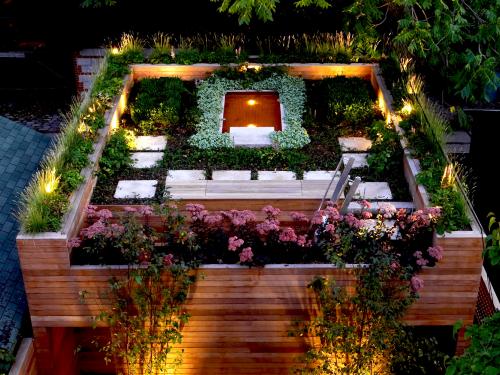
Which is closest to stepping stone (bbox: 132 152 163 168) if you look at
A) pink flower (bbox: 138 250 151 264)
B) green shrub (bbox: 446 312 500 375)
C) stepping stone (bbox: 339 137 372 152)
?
pink flower (bbox: 138 250 151 264)

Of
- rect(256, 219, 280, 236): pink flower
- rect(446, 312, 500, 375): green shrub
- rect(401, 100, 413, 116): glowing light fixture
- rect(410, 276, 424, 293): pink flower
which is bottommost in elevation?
rect(446, 312, 500, 375): green shrub

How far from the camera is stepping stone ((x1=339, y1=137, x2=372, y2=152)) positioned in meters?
8.92

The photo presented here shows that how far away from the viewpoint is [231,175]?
833 centimetres

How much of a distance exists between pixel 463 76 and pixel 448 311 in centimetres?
261

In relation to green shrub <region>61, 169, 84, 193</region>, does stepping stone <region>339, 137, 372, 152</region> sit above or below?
above

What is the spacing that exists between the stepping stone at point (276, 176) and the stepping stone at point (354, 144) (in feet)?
3.08

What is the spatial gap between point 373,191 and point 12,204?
389 cm

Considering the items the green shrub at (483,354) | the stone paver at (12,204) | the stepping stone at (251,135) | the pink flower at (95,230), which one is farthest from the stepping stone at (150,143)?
the green shrub at (483,354)

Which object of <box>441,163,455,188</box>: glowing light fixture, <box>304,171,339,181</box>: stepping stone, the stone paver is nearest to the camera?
the stone paver

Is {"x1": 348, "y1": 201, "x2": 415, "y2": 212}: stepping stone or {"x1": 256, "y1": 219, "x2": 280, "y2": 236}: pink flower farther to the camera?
{"x1": 348, "y1": 201, "x2": 415, "y2": 212}: stepping stone

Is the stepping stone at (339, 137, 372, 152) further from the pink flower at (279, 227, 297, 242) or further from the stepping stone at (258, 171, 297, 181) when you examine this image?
the pink flower at (279, 227, 297, 242)

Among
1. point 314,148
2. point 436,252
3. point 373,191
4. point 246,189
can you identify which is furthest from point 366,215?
point 314,148

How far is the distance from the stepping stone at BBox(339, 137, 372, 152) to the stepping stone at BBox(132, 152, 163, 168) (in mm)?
2216

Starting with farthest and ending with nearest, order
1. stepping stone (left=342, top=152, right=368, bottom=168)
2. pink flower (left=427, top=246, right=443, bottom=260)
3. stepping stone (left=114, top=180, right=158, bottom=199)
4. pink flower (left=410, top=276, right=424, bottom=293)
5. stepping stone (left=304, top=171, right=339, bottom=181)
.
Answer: stepping stone (left=342, top=152, right=368, bottom=168) → stepping stone (left=304, top=171, right=339, bottom=181) → stepping stone (left=114, top=180, right=158, bottom=199) → pink flower (left=427, top=246, right=443, bottom=260) → pink flower (left=410, top=276, right=424, bottom=293)
